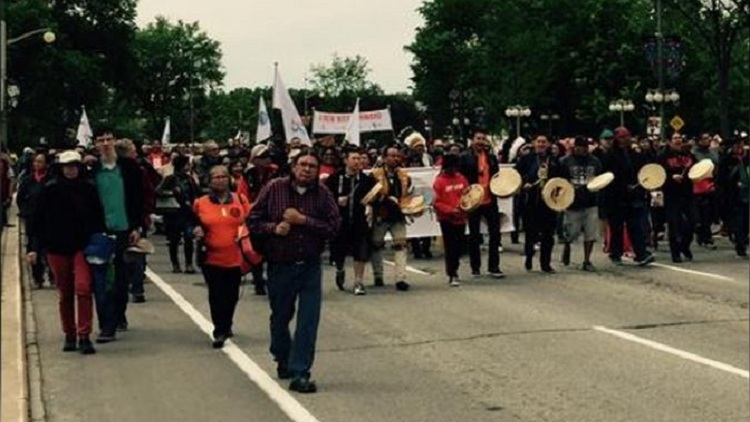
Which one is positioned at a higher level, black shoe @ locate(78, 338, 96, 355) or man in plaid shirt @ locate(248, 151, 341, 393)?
man in plaid shirt @ locate(248, 151, 341, 393)

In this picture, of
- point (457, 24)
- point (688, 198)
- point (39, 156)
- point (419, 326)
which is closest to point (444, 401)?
point (419, 326)

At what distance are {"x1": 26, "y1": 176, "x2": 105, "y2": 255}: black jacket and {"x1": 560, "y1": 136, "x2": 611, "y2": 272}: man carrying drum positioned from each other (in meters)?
8.11

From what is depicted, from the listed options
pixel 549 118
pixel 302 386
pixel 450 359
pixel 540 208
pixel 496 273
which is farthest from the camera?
pixel 549 118

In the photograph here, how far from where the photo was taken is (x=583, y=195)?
18.2 metres

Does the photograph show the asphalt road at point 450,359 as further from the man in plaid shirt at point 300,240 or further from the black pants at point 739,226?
the black pants at point 739,226

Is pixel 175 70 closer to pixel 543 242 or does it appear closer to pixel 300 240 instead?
pixel 543 242

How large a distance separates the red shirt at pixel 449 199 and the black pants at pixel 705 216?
529 centimetres

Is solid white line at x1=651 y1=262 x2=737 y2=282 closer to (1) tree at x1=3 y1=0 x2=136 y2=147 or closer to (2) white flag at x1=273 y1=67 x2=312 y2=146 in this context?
(2) white flag at x1=273 y1=67 x2=312 y2=146

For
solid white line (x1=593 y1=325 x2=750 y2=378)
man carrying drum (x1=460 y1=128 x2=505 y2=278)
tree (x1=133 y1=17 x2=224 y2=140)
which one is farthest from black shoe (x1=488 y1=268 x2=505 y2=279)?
tree (x1=133 y1=17 x2=224 y2=140)

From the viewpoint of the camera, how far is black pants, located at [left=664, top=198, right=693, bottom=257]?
19.3m

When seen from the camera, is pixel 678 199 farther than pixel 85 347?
Yes

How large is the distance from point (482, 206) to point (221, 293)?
6878 mm

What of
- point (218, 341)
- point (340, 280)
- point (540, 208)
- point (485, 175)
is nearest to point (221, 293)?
point (218, 341)

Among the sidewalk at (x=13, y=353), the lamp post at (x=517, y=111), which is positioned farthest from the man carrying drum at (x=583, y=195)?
the lamp post at (x=517, y=111)
